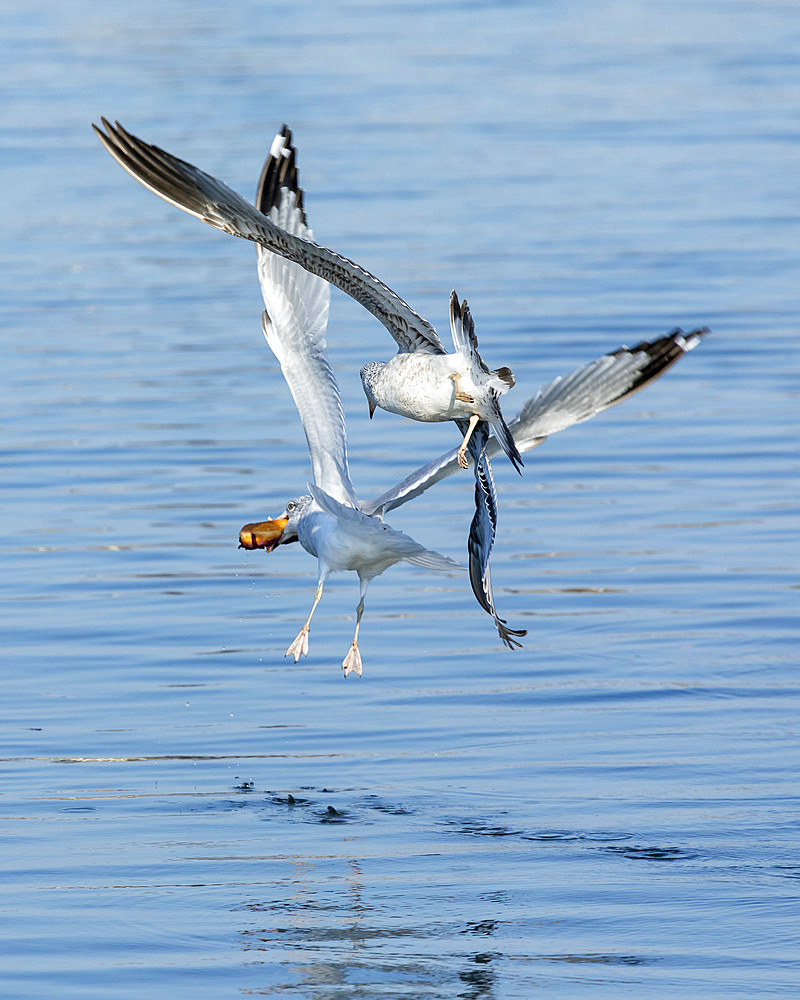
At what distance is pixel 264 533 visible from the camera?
10.7m

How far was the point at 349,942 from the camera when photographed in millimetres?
7488

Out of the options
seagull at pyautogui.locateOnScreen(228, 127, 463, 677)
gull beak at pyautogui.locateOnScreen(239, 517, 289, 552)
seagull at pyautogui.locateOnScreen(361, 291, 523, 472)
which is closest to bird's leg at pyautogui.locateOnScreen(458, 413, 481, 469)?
seagull at pyautogui.locateOnScreen(361, 291, 523, 472)

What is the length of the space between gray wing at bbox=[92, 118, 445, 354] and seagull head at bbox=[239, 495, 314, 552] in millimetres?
1816

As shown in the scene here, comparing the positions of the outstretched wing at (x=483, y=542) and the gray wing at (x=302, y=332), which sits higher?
the gray wing at (x=302, y=332)

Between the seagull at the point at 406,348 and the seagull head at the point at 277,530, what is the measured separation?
1.80 metres

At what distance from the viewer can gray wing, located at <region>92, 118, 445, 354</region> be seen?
8.52 meters

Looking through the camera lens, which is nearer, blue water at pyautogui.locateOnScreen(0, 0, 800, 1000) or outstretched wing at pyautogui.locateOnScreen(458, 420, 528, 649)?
blue water at pyautogui.locateOnScreen(0, 0, 800, 1000)

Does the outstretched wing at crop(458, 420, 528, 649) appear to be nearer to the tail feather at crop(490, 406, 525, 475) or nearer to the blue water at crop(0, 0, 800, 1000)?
the tail feather at crop(490, 406, 525, 475)

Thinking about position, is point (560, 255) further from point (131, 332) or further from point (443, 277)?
point (131, 332)

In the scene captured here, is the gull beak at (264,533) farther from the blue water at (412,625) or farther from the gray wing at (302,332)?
the blue water at (412,625)

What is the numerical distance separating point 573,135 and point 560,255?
7.71m

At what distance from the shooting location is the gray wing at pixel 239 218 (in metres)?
8.52

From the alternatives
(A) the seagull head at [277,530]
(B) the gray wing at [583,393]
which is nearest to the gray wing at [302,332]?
(A) the seagull head at [277,530]

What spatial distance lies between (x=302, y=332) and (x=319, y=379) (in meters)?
0.27
